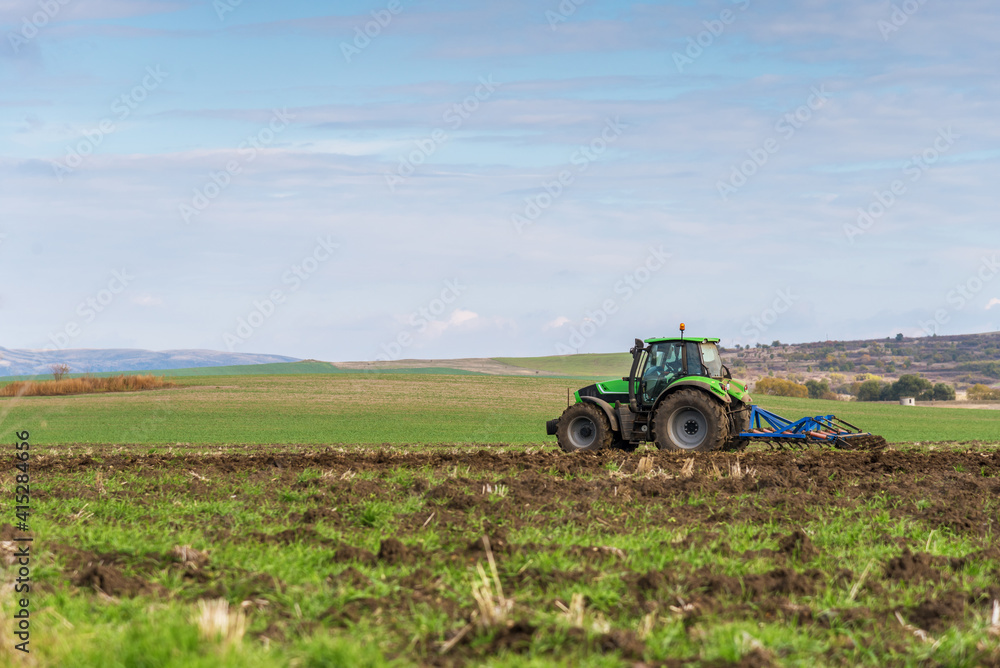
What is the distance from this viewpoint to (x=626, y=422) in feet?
55.4

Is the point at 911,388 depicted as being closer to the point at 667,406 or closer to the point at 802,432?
the point at 802,432

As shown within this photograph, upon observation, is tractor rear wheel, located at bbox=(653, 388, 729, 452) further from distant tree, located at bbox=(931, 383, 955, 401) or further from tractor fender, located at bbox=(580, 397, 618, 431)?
distant tree, located at bbox=(931, 383, 955, 401)

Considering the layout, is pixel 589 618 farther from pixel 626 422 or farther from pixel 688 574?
pixel 626 422

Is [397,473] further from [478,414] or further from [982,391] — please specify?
[982,391]

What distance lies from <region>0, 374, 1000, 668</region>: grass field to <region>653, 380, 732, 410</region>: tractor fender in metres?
1.74

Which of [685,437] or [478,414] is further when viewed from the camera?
[478,414]

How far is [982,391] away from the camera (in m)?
68.9

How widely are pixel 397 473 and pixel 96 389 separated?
4320 centimetres

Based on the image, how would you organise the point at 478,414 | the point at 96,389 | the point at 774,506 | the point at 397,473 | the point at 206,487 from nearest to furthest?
the point at 774,506 → the point at 206,487 → the point at 397,473 → the point at 478,414 → the point at 96,389

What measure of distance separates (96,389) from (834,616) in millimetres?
50988

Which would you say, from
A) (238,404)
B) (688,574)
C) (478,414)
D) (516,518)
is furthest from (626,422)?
(238,404)

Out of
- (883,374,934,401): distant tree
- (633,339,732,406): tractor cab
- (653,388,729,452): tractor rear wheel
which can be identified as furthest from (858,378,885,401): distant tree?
(653,388,729,452): tractor rear wheel

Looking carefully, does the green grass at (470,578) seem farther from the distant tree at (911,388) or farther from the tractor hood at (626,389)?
the distant tree at (911,388)

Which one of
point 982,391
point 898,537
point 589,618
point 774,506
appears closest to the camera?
point 589,618
